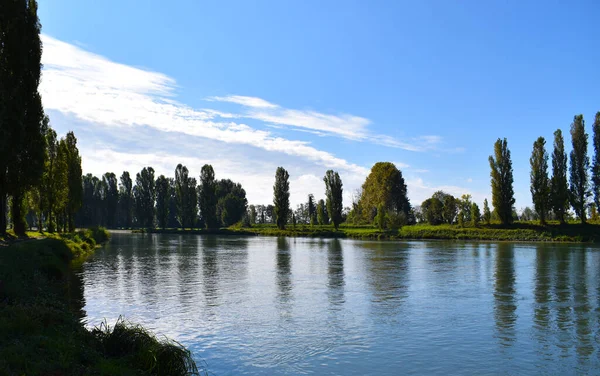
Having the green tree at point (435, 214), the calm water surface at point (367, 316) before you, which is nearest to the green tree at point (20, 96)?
the calm water surface at point (367, 316)

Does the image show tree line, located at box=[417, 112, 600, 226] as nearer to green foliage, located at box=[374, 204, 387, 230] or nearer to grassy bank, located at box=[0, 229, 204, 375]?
green foliage, located at box=[374, 204, 387, 230]

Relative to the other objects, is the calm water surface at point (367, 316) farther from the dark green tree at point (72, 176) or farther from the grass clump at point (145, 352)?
the dark green tree at point (72, 176)

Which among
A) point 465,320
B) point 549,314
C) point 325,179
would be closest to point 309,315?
point 465,320

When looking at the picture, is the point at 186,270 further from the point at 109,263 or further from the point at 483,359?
the point at 483,359

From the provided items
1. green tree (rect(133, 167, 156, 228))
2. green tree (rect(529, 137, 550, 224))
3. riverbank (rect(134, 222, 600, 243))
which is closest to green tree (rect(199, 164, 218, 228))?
green tree (rect(133, 167, 156, 228))

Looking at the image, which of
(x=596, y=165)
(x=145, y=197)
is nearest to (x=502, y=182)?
(x=596, y=165)

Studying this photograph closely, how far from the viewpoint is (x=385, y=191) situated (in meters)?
106

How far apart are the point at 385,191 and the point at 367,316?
3508 inches

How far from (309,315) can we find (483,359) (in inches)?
275

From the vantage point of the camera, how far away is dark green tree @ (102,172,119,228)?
132 m

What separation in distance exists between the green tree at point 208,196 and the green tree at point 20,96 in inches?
3138

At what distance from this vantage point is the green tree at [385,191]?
105562mm

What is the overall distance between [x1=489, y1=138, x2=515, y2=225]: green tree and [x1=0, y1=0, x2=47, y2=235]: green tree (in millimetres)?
66365

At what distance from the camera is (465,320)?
17453 mm
